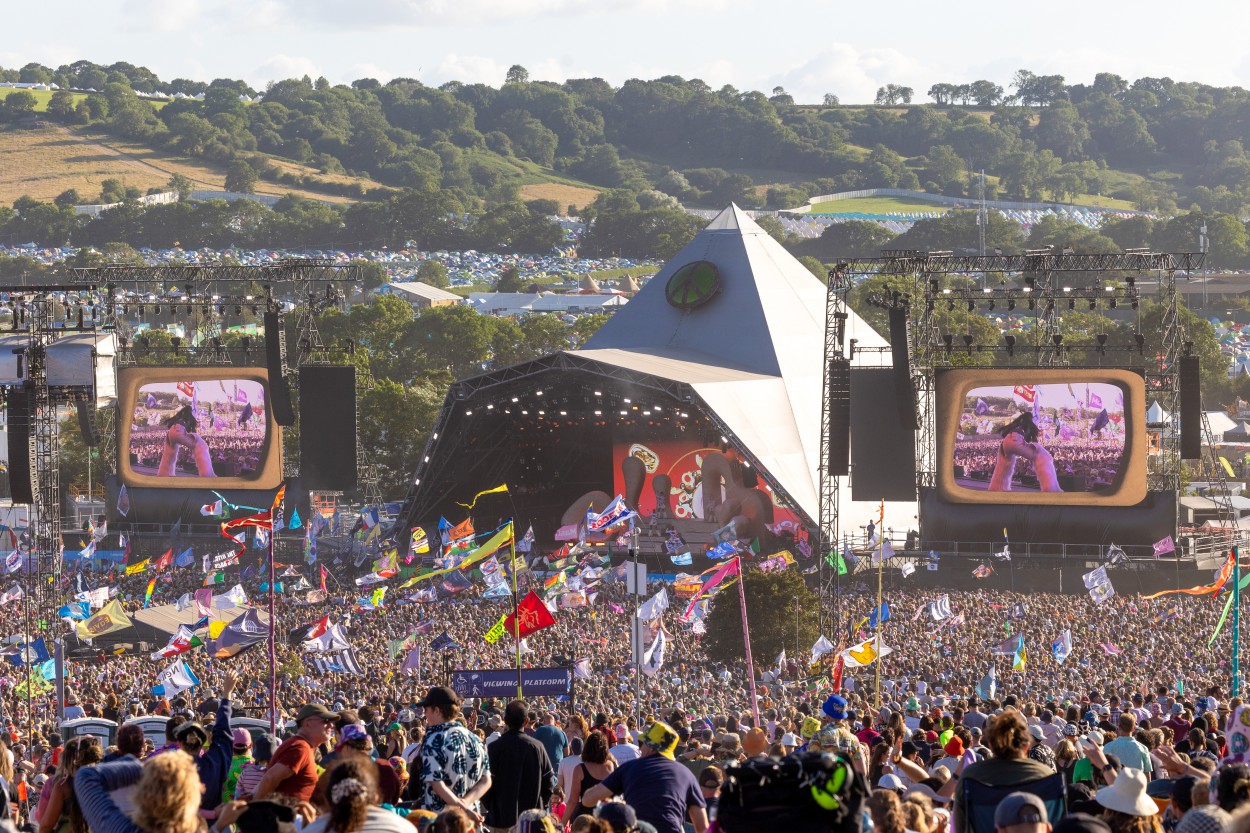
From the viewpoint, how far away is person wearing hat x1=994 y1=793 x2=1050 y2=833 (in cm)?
734

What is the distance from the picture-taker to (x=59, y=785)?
29.7 ft

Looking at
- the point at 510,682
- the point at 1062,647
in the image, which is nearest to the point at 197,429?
Result: the point at 1062,647

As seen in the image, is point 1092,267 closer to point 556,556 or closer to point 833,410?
point 833,410

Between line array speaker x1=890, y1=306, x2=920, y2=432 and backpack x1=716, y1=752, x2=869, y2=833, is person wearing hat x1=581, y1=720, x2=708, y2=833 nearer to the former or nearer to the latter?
backpack x1=716, y1=752, x2=869, y2=833

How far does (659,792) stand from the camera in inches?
381

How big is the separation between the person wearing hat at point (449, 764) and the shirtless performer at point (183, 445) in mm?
38843

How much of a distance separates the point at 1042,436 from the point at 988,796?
3447 centimetres

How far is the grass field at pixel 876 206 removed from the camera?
614 ft

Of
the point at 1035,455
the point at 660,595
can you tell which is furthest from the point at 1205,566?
the point at 660,595

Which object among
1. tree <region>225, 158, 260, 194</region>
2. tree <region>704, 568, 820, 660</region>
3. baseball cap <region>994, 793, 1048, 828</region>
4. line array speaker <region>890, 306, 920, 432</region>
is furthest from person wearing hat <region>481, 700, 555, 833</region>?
tree <region>225, 158, 260, 194</region>

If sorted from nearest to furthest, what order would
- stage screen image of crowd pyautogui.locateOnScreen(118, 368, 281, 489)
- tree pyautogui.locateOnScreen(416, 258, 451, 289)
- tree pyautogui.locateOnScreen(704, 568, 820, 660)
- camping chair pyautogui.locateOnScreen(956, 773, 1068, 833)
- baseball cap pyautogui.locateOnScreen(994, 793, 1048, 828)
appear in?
baseball cap pyautogui.locateOnScreen(994, 793, 1048, 828) < camping chair pyautogui.locateOnScreen(956, 773, 1068, 833) < tree pyautogui.locateOnScreen(704, 568, 820, 660) < stage screen image of crowd pyautogui.locateOnScreen(118, 368, 281, 489) < tree pyautogui.locateOnScreen(416, 258, 451, 289)

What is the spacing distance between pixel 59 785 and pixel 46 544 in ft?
99.3

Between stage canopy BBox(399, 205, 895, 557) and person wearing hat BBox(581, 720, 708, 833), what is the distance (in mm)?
36272

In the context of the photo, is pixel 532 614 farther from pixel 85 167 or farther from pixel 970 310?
pixel 85 167
